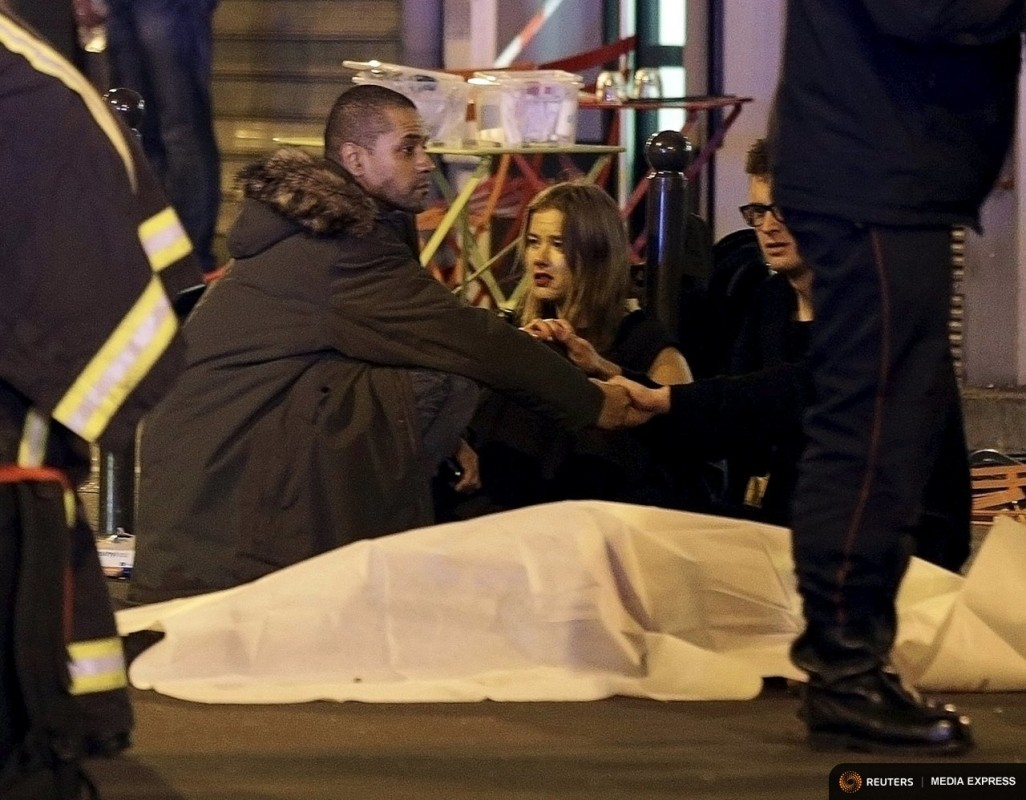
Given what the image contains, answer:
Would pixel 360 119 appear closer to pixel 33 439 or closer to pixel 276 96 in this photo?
pixel 33 439

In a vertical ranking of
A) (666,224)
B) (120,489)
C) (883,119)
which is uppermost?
(883,119)

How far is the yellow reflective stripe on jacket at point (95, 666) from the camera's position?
2135 millimetres

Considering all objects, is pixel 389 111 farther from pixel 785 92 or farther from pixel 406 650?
pixel 785 92

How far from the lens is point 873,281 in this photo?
2.73 m

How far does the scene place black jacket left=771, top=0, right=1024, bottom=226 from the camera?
8.89 ft

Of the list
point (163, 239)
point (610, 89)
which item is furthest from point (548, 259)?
point (610, 89)

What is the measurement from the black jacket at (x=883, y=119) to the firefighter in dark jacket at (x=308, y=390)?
1.46 metres

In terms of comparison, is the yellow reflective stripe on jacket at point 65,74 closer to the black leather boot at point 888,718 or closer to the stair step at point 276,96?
the black leather boot at point 888,718

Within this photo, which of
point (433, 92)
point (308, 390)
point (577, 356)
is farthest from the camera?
point (433, 92)

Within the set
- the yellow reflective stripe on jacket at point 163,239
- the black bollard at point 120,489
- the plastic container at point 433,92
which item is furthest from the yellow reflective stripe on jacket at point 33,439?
the plastic container at point 433,92

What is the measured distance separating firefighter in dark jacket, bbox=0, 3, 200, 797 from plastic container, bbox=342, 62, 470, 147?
461 cm

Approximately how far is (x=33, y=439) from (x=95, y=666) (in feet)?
0.88

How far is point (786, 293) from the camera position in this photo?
4312 millimetres

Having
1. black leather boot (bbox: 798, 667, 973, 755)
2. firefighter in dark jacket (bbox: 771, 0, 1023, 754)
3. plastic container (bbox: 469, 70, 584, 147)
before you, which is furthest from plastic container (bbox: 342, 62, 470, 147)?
black leather boot (bbox: 798, 667, 973, 755)
